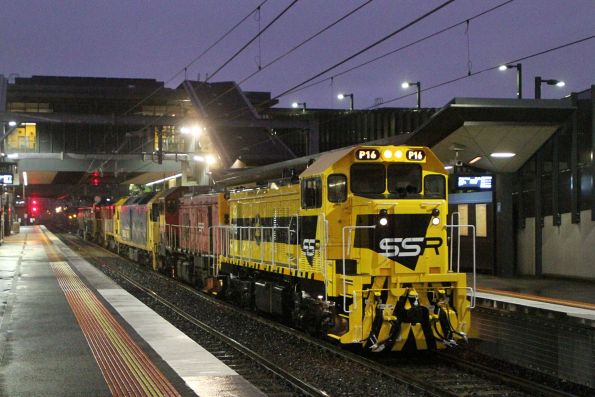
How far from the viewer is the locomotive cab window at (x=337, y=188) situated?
11.6 metres

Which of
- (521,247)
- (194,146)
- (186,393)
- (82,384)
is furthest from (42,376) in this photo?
(194,146)

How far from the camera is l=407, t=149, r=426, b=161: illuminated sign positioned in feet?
38.9

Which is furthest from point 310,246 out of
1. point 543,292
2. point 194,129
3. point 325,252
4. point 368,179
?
point 194,129

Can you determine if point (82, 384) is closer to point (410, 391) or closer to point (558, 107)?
point (410, 391)

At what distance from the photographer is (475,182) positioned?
20266mm

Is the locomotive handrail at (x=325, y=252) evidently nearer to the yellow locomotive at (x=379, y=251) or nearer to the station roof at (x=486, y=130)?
the yellow locomotive at (x=379, y=251)

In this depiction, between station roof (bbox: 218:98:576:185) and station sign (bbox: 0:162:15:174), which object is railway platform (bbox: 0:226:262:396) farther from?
station sign (bbox: 0:162:15:174)

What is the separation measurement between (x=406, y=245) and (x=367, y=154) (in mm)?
1630

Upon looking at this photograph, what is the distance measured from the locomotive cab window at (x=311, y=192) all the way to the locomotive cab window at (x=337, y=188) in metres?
0.24

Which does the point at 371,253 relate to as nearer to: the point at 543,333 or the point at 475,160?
the point at 543,333

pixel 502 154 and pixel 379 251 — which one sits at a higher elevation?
pixel 502 154

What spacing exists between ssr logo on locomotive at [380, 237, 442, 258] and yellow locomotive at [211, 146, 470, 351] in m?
0.02

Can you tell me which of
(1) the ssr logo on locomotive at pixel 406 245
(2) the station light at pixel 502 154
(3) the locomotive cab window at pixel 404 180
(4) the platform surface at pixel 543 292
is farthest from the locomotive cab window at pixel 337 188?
(2) the station light at pixel 502 154

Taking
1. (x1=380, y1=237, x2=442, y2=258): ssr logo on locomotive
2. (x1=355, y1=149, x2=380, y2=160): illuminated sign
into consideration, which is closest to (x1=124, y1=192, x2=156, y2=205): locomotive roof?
(x1=355, y1=149, x2=380, y2=160): illuminated sign
